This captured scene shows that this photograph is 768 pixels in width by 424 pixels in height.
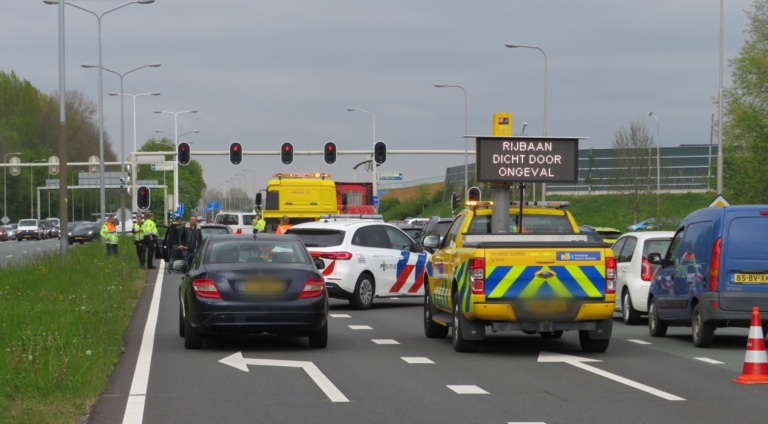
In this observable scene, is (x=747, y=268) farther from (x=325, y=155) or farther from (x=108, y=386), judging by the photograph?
(x=325, y=155)

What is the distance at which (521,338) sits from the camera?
50.8ft

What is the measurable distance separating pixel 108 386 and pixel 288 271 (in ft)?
11.2

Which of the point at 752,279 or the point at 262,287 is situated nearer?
the point at 262,287

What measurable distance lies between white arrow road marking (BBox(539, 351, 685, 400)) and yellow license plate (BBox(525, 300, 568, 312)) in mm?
563

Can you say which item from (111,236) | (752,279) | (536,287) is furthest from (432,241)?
(111,236)

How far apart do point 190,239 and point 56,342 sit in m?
20.3

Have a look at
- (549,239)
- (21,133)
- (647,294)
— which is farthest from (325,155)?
(21,133)

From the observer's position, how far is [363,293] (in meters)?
20.7

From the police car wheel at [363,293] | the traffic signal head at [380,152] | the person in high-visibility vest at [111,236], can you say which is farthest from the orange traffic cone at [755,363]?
the traffic signal head at [380,152]

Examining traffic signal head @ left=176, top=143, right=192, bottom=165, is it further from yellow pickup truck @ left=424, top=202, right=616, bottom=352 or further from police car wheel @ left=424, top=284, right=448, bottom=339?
yellow pickup truck @ left=424, top=202, right=616, bottom=352

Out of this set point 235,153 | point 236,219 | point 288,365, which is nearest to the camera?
point 288,365

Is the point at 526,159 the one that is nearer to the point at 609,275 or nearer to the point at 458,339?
the point at 609,275

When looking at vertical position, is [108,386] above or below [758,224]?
below

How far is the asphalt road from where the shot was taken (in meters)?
8.77
